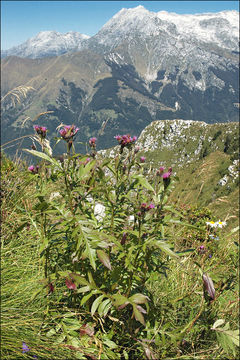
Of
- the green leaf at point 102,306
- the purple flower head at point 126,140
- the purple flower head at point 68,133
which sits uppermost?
the purple flower head at point 68,133

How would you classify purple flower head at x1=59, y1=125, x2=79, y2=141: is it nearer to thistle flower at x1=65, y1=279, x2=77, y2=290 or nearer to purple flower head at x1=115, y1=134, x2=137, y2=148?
purple flower head at x1=115, y1=134, x2=137, y2=148

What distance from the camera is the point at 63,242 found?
2307 mm

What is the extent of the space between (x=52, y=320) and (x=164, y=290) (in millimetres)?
1397

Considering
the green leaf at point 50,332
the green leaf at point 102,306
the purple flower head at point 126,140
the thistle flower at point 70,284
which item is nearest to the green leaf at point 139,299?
the green leaf at point 102,306

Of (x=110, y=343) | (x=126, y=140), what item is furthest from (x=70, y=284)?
(x=126, y=140)

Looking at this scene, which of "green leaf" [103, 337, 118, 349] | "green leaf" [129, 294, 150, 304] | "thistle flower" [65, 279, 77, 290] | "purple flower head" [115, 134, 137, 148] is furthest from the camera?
"purple flower head" [115, 134, 137, 148]

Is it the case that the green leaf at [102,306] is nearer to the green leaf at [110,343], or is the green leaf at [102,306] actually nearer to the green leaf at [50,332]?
the green leaf at [110,343]

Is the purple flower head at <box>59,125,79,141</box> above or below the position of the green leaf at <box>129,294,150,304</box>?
above

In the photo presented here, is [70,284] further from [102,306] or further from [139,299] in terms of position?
[139,299]

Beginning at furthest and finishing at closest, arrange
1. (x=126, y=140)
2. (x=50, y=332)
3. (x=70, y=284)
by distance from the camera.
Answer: (x=126, y=140), (x=50, y=332), (x=70, y=284)

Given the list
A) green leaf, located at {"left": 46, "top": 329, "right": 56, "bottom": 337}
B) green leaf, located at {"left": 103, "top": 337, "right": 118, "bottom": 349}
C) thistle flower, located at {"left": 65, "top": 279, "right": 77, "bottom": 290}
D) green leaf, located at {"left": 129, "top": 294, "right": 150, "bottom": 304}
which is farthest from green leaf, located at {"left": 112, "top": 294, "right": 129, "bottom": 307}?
green leaf, located at {"left": 46, "top": 329, "right": 56, "bottom": 337}

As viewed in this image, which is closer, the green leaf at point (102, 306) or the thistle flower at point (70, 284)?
the green leaf at point (102, 306)

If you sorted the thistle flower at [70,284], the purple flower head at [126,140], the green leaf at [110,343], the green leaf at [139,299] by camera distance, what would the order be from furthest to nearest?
the purple flower head at [126,140] < the green leaf at [110,343] < the thistle flower at [70,284] < the green leaf at [139,299]

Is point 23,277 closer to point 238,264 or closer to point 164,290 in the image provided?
point 164,290
